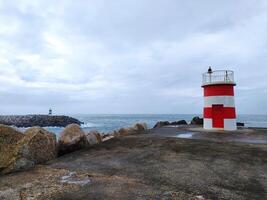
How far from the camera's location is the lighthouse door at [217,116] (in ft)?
37.8

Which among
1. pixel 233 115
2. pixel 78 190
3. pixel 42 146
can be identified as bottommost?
pixel 78 190

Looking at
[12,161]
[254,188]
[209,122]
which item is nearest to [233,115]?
[209,122]

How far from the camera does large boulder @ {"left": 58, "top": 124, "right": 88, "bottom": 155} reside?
6.49 meters

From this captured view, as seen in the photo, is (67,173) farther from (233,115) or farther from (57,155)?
(233,115)

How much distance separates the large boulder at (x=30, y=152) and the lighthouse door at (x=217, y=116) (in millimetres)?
7532

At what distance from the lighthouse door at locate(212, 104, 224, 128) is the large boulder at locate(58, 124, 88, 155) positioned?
21.3ft

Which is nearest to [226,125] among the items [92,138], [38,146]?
[92,138]

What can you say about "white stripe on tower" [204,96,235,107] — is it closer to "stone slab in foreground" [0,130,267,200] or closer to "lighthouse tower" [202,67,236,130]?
"lighthouse tower" [202,67,236,130]

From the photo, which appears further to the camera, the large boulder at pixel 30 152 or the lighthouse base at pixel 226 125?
the lighthouse base at pixel 226 125

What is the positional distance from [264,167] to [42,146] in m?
4.14

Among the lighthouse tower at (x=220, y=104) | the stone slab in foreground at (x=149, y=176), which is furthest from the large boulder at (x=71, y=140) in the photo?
the lighthouse tower at (x=220, y=104)

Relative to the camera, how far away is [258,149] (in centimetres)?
626

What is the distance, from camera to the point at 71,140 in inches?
259

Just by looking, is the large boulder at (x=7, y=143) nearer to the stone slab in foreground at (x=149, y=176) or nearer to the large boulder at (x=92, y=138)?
the stone slab in foreground at (x=149, y=176)
